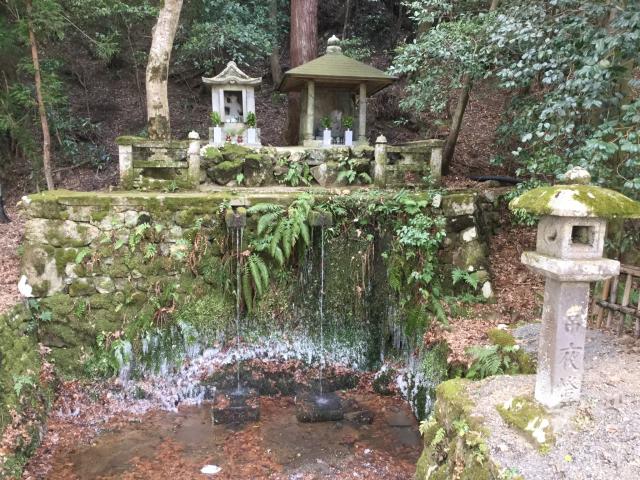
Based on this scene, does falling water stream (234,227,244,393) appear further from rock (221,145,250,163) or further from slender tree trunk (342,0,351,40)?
slender tree trunk (342,0,351,40)

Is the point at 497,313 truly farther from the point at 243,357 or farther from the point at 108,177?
the point at 108,177

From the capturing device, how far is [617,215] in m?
3.75

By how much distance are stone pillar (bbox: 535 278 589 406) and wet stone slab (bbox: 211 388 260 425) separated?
426 cm

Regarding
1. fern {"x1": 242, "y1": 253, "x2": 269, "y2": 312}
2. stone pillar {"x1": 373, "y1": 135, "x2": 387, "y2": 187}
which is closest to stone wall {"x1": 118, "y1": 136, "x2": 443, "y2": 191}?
stone pillar {"x1": 373, "y1": 135, "x2": 387, "y2": 187}

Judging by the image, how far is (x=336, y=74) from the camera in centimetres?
1048

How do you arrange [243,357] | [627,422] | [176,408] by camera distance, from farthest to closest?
[243,357]
[176,408]
[627,422]

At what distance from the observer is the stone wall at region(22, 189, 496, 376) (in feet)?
24.6

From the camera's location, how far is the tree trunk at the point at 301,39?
44.2ft

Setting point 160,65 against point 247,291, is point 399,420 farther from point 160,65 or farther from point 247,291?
point 160,65

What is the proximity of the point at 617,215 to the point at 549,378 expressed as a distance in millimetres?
1470

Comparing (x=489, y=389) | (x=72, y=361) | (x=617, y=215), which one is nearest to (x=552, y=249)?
(x=617, y=215)

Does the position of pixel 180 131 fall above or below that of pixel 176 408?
above

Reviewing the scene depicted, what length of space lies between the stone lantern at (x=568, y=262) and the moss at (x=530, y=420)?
0.36 feet

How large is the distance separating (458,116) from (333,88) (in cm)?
309
